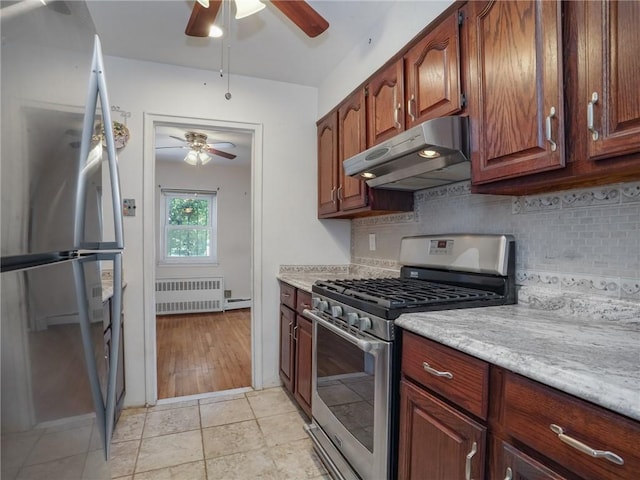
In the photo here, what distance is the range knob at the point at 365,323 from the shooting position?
4.34 ft

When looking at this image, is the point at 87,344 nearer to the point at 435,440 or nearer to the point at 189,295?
the point at 435,440

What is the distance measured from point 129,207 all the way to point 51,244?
1942 millimetres

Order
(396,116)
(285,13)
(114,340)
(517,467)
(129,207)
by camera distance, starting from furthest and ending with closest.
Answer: (129,207)
(396,116)
(285,13)
(114,340)
(517,467)

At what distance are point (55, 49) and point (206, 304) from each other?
16.4 ft

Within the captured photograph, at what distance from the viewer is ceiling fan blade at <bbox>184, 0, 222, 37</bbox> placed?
1592 millimetres

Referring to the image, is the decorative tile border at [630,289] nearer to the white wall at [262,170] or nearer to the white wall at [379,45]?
the white wall at [379,45]

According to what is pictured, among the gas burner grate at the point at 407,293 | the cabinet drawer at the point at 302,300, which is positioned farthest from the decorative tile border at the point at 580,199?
the cabinet drawer at the point at 302,300

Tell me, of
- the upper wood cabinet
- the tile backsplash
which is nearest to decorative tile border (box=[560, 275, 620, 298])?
the tile backsplash

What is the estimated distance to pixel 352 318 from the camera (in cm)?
142

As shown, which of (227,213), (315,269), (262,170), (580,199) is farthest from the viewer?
(227,213)

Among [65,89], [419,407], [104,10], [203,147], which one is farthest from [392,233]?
[203,147]

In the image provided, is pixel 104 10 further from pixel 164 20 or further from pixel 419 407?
pixel 419 407

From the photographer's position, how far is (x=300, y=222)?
2.89 meters

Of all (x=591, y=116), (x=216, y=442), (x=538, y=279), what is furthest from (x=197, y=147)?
(x=591, y=116)
